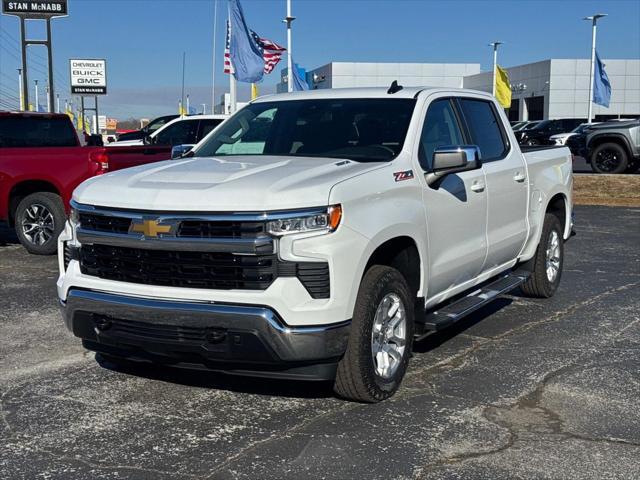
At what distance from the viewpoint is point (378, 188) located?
185 inches

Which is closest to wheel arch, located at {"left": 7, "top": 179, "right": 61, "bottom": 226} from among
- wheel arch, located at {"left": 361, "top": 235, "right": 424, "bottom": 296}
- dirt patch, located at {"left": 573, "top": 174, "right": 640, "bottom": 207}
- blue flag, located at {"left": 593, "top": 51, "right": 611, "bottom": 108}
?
wheel arch, located at {"left": 361, "top": 235, "right": 424, "bottom": 296}

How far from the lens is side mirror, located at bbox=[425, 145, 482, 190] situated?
512 centimetres

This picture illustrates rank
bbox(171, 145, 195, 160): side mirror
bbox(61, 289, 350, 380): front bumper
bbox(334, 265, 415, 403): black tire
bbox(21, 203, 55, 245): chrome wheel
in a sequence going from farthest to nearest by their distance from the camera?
1. bbox(21, 203, 55, 245): chrome wheel
2. bbox(171, 145, 195, 160): side mirror
3. bbox(334, 265, 415, 403): black tire
4. bbox(61, 289, 350, 380): front bumper

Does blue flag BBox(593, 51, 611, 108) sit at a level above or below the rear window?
above

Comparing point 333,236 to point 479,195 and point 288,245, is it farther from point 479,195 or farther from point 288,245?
point 479,195

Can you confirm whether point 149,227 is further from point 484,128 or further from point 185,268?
point 484,128

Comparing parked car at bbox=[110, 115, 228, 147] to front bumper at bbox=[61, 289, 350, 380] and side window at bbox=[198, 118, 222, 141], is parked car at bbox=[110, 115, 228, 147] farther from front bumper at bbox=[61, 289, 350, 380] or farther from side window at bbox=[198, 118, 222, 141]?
front bumper at bbox=[61, 289, 350, 380]

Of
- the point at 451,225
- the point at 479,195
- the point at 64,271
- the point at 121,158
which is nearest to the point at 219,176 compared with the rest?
the point at 64,271

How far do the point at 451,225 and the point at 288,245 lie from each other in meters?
1.75

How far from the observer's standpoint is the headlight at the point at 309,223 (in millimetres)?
4195

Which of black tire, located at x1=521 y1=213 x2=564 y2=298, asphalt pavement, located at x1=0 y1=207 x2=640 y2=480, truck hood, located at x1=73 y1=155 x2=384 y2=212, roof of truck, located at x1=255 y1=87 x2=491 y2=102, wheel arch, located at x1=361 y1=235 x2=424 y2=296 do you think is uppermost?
roof of truck, located at x1=255 y1=87 x2=491 y2=102

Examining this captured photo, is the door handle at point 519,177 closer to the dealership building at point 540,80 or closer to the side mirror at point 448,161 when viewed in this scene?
the side mirror at point 448,161

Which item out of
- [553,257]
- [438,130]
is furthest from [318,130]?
[553,257]

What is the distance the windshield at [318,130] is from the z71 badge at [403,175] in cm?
17
